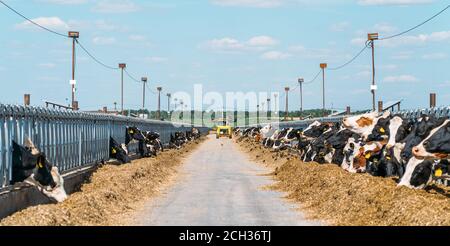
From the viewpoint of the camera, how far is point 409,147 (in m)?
20.1

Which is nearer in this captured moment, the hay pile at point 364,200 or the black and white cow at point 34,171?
the hay pile at point 364,200

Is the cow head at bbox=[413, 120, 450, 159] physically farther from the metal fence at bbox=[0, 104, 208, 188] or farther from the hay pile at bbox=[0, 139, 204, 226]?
the metal fence at bbox=[0, 104, 208, 188]

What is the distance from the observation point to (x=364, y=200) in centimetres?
1836

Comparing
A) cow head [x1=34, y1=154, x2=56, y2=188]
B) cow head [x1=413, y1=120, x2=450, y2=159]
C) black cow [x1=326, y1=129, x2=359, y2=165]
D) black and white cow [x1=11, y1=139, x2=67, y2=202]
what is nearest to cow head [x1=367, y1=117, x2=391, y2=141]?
black cow [x1=326, y1=129, x2=359, y2=165]

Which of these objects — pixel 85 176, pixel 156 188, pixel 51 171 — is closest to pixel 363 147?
pixel 156 188

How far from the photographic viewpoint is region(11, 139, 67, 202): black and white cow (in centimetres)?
1758

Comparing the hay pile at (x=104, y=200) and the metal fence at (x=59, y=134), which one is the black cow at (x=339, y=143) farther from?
the metal fence at (x=59, y=134)

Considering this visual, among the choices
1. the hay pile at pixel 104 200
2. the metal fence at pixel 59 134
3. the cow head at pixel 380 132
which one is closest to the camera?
the hay pile at pixel 104 200

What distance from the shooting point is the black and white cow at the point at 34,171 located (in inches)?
692

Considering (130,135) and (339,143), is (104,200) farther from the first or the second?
(130,135)

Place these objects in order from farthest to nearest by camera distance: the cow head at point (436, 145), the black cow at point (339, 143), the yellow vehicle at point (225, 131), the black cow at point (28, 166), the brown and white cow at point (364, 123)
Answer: the yellow vehicle at point (225, 131) → the black cow at point (339, 143) → the brown and white cow at point (364, 123) → the cow head at point (436, 145) → the black cow at point (28, 166)

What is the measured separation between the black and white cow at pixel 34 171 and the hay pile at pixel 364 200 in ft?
18.7

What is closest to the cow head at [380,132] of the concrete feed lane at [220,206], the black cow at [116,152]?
the concrete feed lane at [220,206]
